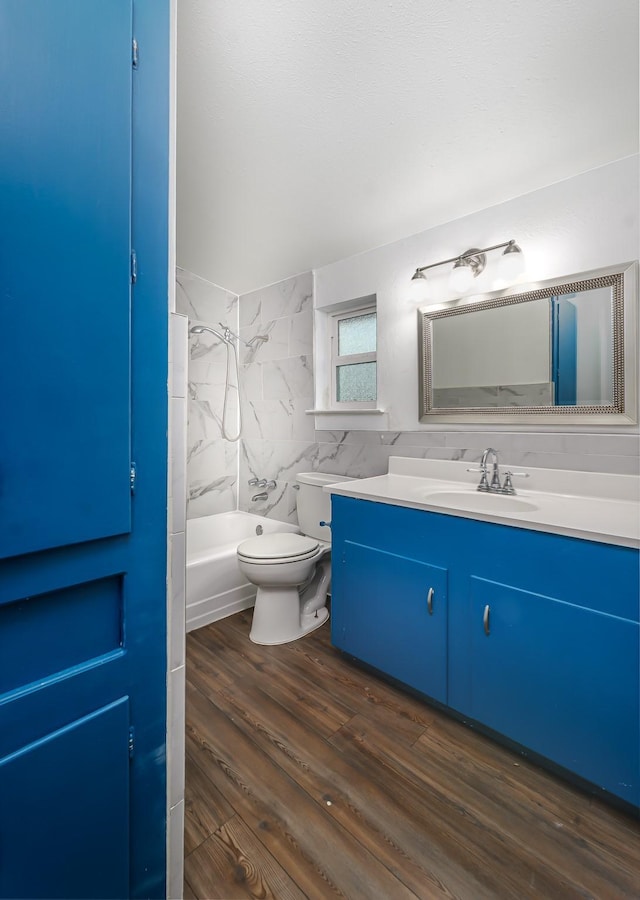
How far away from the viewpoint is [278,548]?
2174mm

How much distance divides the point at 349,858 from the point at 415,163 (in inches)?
93.4

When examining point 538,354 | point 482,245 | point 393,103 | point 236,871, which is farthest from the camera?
point 482,245

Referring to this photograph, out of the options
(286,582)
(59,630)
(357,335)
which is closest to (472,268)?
(357,335)

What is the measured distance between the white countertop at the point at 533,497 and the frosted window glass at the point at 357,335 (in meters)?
0.80

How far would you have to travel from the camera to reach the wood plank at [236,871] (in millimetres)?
985

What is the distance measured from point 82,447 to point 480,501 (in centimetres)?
163

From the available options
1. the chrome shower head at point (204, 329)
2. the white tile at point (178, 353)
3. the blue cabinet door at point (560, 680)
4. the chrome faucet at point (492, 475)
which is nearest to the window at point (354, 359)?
the chrome faucet at point (492, 475)

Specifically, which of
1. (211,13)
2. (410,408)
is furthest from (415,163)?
(410,408)

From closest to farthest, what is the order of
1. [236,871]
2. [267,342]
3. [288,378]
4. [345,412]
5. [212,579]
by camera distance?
1. [236,871]
2. [212,579]
3. [345,412]
4. [288,378]
5. [267,342]

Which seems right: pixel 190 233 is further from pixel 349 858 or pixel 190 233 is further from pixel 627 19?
pixel 349 858

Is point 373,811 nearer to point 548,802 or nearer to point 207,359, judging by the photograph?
point 548,802

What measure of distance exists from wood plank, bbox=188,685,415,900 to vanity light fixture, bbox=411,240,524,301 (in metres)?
2.17

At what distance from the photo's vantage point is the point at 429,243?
2.11 meters

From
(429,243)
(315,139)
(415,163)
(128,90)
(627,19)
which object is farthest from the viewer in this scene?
(429,243)
